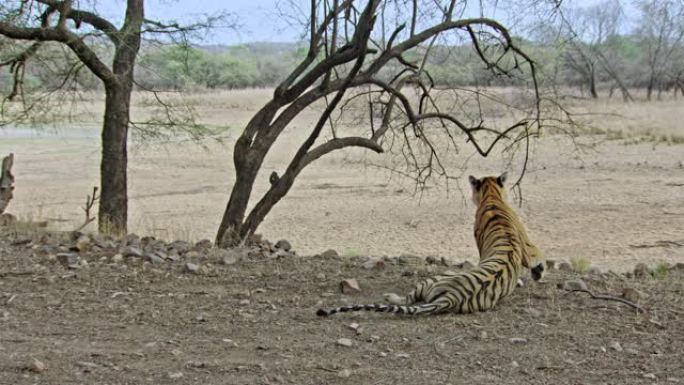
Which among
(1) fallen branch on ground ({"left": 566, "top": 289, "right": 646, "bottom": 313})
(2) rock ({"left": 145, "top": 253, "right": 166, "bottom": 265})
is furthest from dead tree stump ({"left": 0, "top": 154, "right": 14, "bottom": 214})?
(1) fallen branch on ground ({"left": 566, "top": 289, "right": 646, "bottom": 313})

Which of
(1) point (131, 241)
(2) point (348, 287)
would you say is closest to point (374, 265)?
(2) point (348, 287)

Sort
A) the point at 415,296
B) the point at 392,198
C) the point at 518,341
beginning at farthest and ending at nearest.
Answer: the point at 392,198
the point at 415,296
the point at 518,341

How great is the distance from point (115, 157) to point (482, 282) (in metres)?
8.70

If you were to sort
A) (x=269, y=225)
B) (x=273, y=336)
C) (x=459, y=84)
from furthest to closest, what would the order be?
(x=269, y=225) → (x=459, y=84) → (x=273, y=336)

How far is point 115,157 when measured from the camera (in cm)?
1433

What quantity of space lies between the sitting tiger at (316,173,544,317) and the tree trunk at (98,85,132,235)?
750 centimetres

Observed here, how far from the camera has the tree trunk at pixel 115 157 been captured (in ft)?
46.3

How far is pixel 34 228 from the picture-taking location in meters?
11.7

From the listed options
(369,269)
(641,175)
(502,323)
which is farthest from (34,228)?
(641,175)

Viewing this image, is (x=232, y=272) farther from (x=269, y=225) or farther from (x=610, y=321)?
(x=269, y=225)

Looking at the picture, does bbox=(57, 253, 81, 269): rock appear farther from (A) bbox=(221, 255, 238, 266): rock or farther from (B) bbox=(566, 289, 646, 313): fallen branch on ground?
(B) bbox=(566, 289, 646, 313): fallen branch on ground

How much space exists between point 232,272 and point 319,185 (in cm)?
2196

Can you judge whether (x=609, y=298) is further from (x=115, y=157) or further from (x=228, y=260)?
(x=115, y=157)

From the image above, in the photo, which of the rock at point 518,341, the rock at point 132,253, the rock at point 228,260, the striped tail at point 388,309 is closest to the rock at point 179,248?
the rock at point 132,253
